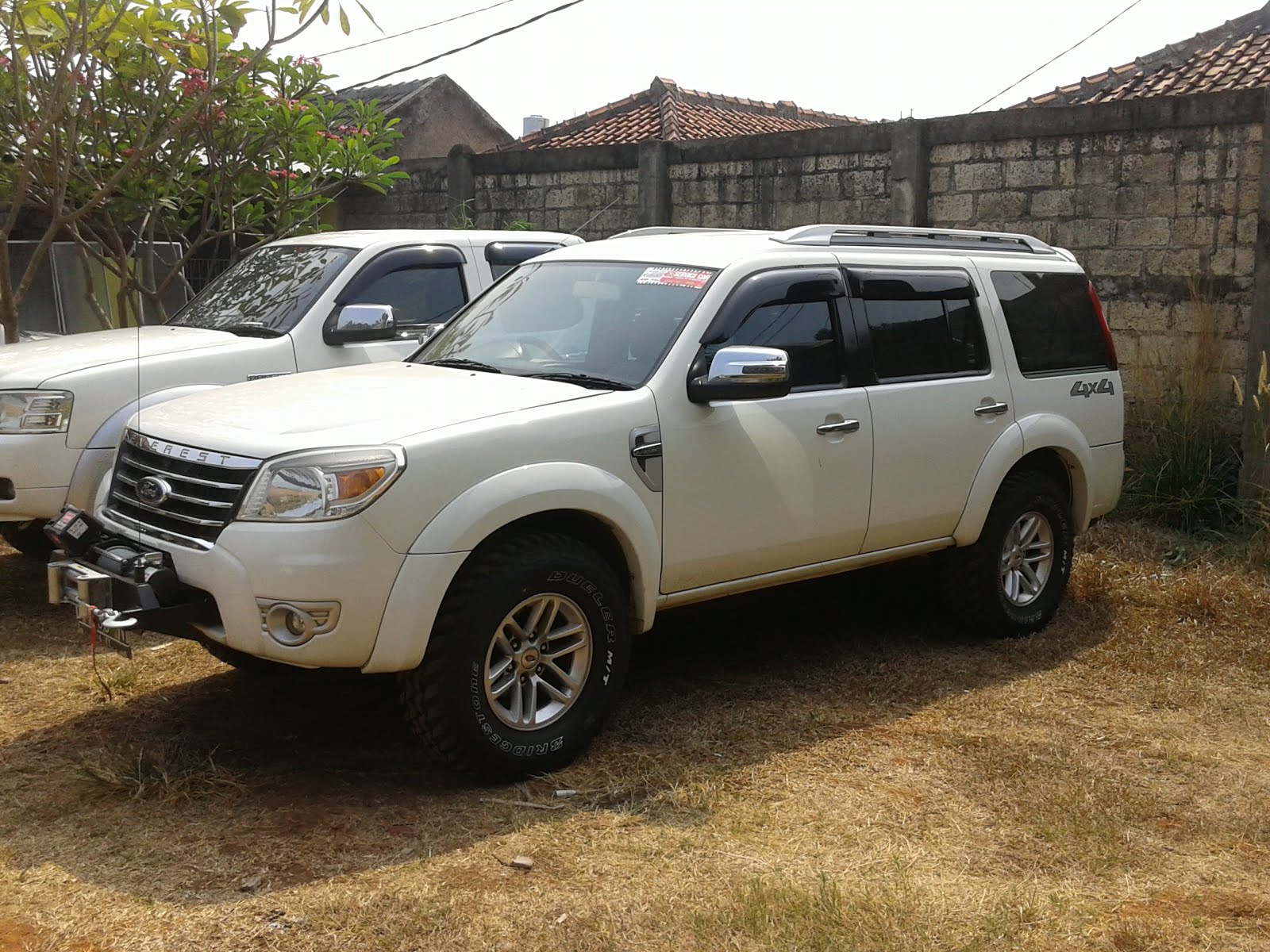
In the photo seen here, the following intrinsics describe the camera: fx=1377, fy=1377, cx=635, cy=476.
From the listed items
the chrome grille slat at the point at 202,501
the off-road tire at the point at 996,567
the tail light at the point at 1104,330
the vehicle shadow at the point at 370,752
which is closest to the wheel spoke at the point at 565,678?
the vehicle shadow at the point at 370,752

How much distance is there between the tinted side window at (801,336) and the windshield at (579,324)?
27cm

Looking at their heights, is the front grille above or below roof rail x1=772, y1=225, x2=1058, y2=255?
below

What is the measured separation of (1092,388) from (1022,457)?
65 cm

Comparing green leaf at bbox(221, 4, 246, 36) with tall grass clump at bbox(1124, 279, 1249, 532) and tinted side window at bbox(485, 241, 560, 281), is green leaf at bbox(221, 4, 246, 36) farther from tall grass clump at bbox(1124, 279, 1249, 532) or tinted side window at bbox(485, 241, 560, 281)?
tall grass clump at bbox(1124, 279, 1249, 532)

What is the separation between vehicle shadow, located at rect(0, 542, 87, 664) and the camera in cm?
638

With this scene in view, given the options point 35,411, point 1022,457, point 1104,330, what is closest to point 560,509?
point 1022,457

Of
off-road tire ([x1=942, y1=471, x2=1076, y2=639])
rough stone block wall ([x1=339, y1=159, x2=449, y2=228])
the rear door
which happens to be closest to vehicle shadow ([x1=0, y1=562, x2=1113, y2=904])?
off-road tire ([x1=942, y1=471, x2=1076, y2=639])

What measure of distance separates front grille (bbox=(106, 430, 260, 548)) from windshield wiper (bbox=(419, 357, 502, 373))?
125 centimetres

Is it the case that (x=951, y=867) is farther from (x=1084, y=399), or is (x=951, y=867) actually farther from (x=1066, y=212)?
(x=1066, y=212)

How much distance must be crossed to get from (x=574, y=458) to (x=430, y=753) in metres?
1.18

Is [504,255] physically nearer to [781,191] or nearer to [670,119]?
[781,191]

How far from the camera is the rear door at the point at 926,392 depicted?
5898 millimetres

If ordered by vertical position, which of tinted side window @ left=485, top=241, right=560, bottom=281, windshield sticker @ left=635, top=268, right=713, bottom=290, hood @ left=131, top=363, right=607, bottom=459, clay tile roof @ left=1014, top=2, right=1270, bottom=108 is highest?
clay tile roof @ left=1014, top=2, right=1270, bottom=108

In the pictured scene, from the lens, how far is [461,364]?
5605 mm
